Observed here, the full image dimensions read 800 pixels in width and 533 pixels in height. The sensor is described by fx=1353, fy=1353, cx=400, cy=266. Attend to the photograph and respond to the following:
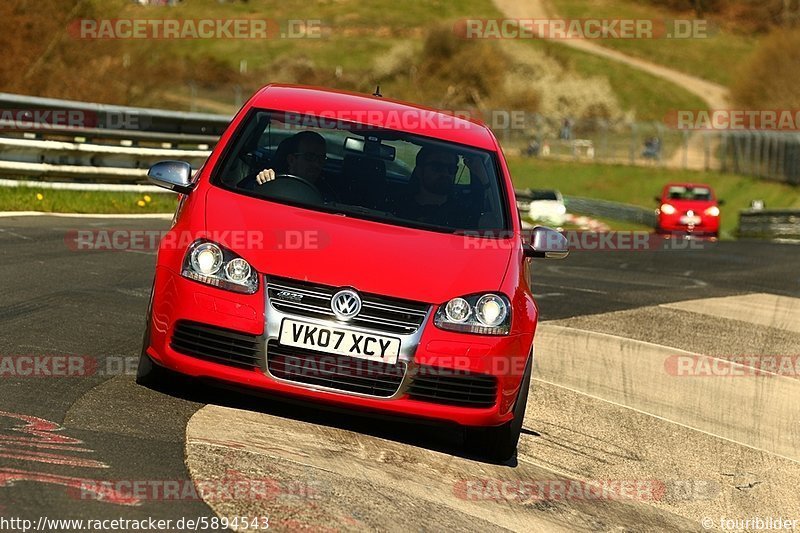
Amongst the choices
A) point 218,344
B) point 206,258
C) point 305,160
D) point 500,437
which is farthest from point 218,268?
point 500,437

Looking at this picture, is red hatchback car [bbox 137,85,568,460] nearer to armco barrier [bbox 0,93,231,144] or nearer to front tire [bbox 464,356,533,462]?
front tire [bbox 464,356,533,462]

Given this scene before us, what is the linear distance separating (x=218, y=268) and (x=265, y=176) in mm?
1029

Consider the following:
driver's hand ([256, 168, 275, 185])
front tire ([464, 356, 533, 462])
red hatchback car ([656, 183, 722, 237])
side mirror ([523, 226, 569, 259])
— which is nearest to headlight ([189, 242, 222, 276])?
driver's hand ([256, 168, 275, 185])

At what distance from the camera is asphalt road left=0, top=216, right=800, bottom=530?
513cm

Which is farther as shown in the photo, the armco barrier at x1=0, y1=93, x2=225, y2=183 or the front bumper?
the armco barrier at x1=0, y1=93, x2=225, y2=183

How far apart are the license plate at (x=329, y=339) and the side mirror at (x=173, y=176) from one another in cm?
128

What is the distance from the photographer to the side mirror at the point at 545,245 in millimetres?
7266

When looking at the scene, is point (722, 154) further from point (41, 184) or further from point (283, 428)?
point (283, 428)

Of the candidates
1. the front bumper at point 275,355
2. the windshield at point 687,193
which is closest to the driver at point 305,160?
the front bumper at point 275,355

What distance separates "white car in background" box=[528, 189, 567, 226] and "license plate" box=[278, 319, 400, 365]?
1322 inches

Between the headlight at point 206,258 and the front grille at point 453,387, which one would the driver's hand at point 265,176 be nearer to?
the headlight at point 206,258

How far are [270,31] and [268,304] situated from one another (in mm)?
90470

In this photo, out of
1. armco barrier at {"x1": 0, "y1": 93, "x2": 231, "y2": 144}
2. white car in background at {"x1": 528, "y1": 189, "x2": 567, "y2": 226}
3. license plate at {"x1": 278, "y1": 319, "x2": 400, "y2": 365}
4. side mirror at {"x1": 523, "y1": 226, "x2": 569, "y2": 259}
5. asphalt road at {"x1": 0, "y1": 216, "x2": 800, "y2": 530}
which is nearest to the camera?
asphalt road at {"x1": 0, "y1": 216, "x2": 800, "y2": 530}

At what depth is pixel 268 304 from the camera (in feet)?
20.2
